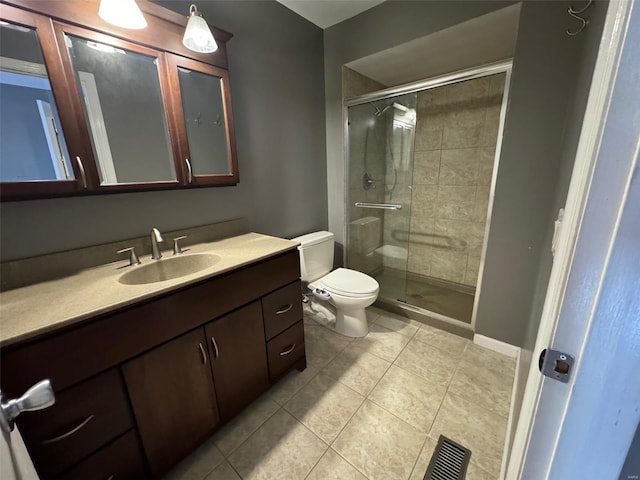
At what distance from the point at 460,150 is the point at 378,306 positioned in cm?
171

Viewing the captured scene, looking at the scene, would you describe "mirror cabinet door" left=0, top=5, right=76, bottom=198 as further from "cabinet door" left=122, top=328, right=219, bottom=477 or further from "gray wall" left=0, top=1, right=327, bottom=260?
"cabinet door" left=122, top=328, right=219, bottom=477

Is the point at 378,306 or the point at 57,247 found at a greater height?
the point at 57,247

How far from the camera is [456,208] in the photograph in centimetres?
254

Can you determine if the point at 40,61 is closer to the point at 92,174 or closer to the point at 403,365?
the point at 92,174

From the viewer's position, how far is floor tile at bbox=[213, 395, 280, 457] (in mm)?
1200

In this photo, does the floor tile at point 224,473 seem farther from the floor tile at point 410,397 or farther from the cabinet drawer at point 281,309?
the floor tile at point 410,397

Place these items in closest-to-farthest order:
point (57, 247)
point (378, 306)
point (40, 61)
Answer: point (40, 61) < point (57, 247) < point (378, 306)

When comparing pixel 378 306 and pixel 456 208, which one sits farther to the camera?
pixel 456 208

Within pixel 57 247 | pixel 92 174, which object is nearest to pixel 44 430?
pixel 57 247

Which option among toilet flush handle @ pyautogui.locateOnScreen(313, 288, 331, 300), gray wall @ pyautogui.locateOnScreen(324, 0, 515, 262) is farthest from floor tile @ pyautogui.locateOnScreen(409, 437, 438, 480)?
gray wall @ pyautogui.locateOnScreen(324, 0, 515, 262)

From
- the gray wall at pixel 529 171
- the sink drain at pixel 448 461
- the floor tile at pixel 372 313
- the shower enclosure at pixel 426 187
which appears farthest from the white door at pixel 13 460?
the shower enclosure at pixel 426 187

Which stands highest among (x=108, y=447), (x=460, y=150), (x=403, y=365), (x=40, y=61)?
(x=40, y=61)

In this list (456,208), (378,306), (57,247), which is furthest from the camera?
(456,208)

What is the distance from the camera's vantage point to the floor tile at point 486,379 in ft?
4.51
